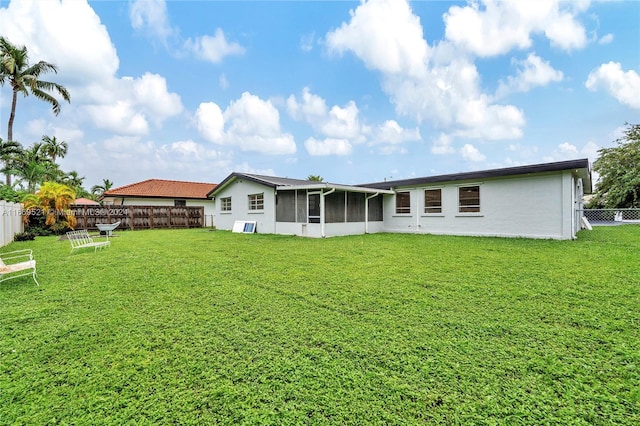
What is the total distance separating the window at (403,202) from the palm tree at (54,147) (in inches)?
1533

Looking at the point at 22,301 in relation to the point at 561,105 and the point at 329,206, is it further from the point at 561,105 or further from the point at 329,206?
the point at 561,105

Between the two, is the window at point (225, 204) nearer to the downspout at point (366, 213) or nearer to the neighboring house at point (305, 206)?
the neighboring house at point (305, 206)


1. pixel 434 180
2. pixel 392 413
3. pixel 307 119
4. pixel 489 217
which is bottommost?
pixel 392 413

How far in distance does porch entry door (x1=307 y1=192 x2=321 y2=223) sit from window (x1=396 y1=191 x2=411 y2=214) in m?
5.14

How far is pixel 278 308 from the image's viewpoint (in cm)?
415

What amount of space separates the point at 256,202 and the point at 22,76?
21367mm

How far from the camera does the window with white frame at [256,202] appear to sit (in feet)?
53.8

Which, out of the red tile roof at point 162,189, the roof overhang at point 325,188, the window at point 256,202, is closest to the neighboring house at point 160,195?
the red tile roof at point 162,189

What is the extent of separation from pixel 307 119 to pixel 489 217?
14035 mm

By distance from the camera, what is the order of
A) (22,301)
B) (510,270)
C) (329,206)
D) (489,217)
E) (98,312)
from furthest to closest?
(329,206) → (489,217) → (510,270) → (22,301) → (98,312)

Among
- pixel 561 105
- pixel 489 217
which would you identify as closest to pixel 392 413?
pixel 489 217

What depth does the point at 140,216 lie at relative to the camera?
66.3ft

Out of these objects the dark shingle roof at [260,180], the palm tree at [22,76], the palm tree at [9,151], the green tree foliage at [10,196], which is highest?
the palm tree at [22,76]

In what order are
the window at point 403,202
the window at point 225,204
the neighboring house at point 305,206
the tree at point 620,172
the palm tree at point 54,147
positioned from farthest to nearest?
1. the palm tree at point 54,147
2. the tree at point 620,172
3. the window at point 225,204
4. the window at point 403,202
5. the neighboring house at point 305,206
